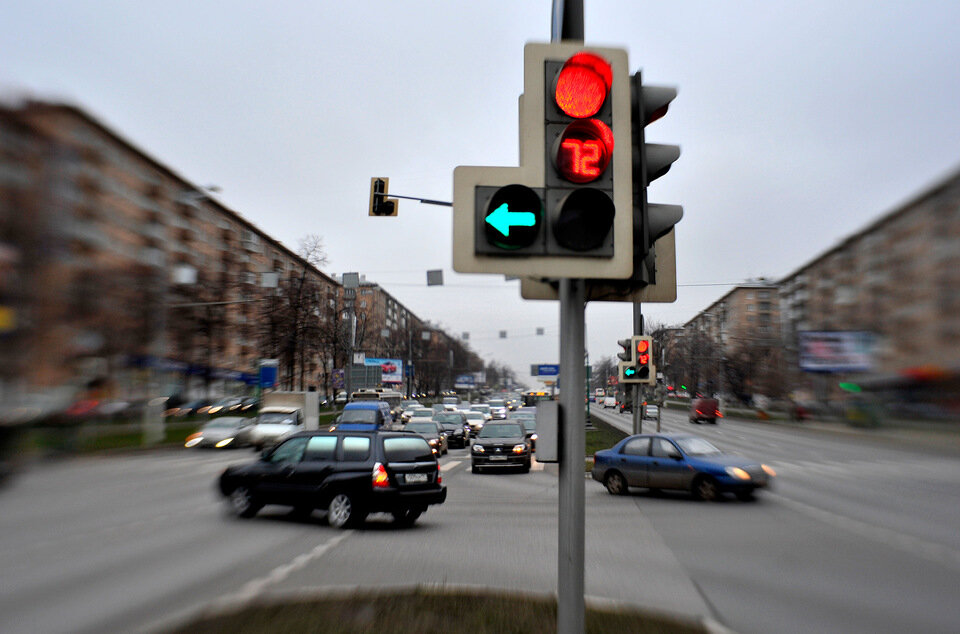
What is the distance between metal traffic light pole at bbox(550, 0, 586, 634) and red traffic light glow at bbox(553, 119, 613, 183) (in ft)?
2.10

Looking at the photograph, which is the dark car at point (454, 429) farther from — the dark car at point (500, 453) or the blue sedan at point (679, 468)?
the blue sedan at point (679, 468)

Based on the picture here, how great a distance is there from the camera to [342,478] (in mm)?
11539

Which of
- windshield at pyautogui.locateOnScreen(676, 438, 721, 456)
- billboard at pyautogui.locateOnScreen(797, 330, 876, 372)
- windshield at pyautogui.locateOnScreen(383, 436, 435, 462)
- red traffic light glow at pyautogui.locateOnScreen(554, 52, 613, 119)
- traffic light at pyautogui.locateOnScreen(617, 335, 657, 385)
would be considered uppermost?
billboard at pyautogui.locateOnScreen(797, 330, 876, 372)

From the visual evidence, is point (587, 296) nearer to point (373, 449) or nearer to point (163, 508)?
point (373, 449)

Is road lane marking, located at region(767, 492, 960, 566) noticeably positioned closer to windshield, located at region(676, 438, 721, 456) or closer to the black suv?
windshield, located at region(676, 438, 721, 456)

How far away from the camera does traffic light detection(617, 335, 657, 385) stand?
19.8 metres

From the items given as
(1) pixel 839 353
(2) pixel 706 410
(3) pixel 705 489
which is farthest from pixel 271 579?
(2) pixel 706 410

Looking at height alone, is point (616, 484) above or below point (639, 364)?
below

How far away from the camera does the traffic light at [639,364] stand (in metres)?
19.8

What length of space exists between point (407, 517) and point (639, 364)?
9690mm

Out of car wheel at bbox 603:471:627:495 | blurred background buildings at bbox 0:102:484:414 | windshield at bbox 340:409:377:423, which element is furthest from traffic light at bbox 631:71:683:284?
windshield at bbox 340:409:377:423

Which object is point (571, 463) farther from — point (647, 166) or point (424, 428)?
point (424, 428)

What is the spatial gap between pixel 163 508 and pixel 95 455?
16082 mm

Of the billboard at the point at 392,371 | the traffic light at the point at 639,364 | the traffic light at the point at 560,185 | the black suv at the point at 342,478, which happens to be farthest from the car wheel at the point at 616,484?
the billboard at the point at 392,371
